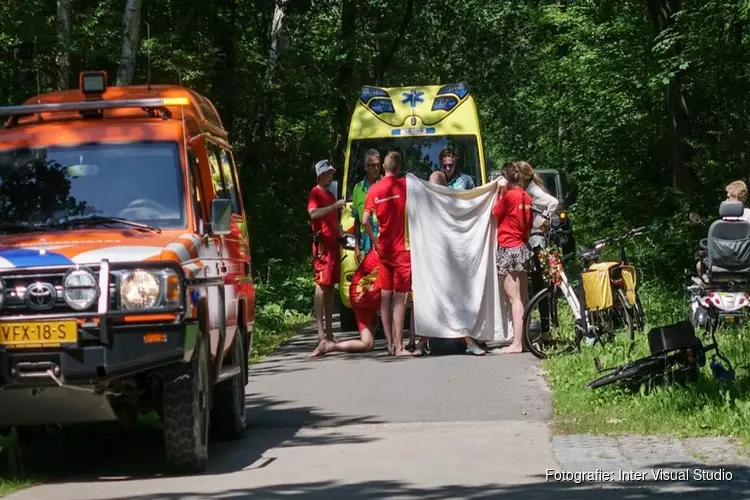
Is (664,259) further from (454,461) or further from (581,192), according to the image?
(454,461)

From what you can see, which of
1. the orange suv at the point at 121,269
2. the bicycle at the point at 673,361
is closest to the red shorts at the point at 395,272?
the orange suv at the point at 121,269

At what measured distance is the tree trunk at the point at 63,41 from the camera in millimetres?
20766

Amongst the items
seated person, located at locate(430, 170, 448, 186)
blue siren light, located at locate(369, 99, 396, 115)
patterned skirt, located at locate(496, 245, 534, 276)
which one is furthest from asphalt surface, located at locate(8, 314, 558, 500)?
blue siren light, located at locate(369, 99, 396, 115)

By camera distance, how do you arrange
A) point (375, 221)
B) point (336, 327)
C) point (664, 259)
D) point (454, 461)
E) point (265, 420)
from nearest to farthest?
1. point (454, 461)
2. point (265, 420)
3. point (375, 221)
4. point (336, 327)
5. point (664, 259)

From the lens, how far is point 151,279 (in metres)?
8.55

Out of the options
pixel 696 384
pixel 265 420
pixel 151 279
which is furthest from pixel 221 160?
pixel 696 384

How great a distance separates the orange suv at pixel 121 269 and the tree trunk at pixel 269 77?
22822 mm

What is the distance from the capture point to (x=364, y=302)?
16547 mm

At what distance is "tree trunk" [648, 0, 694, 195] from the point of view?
2667 centimetres

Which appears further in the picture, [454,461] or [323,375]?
[323,375]

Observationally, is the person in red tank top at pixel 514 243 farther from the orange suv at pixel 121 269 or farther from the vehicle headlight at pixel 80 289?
the vehicle headlight at pixel 80 289

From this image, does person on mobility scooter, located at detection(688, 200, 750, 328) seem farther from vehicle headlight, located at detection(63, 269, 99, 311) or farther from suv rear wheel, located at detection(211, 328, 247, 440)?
vehicle headlight, located at detection(63, 269, 99, 311)

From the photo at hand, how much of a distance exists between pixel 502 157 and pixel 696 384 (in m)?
49.6

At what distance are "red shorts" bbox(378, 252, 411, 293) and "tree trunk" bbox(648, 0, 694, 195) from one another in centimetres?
1166
